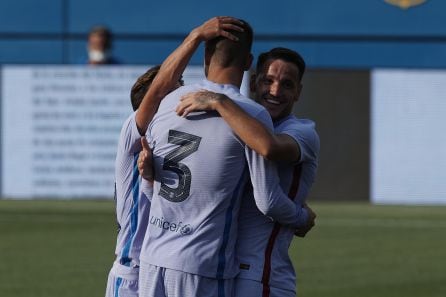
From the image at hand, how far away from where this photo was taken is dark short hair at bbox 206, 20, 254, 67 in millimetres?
5824

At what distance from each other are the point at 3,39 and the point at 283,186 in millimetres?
18688

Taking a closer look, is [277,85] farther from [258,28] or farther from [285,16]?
[285,16]

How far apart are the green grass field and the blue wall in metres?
3.48

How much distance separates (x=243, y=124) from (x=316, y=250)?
31.4ft

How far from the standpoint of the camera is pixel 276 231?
6047 mm

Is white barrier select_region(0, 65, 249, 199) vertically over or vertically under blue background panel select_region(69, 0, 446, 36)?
under

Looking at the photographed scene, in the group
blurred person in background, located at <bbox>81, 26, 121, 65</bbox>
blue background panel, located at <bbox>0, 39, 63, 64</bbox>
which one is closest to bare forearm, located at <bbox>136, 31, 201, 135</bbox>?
blurred person in background, located at <bbox>81, 26, 121, 65</bbox>

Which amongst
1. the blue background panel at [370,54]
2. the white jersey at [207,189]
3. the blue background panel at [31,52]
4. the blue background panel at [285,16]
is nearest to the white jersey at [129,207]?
the white jersey at [207,189]

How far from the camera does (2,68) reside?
21.7 m

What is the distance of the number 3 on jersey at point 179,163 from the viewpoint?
231 inches

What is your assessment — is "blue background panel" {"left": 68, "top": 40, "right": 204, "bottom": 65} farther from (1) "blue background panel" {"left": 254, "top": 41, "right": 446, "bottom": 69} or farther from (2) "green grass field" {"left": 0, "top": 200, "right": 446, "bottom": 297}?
(2) "green grass field" {"left": 0, "top": 200, "right": 446, "bottom": 297}

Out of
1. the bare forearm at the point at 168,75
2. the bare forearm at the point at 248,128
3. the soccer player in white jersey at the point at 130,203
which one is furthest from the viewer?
the soccer player in white jersey at the point at 130,203

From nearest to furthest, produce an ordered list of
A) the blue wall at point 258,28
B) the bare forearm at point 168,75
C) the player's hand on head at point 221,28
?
the player's hand on head at point 221,28
the bare forearm at point 168,75
the blue wall at point 258,28

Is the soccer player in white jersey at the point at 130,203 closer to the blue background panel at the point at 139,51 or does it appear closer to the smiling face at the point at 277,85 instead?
the smiling face at the point at 277,85
